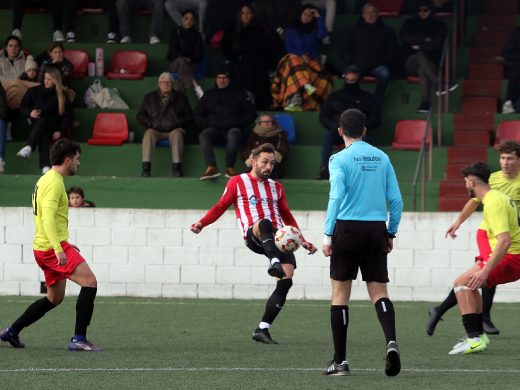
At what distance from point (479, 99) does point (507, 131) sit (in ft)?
4.42

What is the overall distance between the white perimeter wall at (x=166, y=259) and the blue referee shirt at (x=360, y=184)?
6.28m

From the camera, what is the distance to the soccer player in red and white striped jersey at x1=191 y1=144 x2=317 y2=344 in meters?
10.8

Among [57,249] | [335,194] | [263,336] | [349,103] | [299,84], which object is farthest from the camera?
[299,84]

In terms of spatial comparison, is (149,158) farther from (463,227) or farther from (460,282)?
(460,282)

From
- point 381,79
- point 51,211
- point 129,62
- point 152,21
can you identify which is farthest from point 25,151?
point 51,211

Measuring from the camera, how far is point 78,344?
389 inches

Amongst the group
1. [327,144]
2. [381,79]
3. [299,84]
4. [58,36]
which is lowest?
[327,144]

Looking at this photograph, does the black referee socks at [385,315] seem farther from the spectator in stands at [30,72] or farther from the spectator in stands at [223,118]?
the spectator in stands at [30,72]

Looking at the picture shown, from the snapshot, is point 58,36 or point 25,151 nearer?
point 25,151

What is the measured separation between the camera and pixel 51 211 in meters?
9.60

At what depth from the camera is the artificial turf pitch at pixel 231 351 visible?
8.20 meters

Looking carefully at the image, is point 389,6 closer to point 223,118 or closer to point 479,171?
point 223,118

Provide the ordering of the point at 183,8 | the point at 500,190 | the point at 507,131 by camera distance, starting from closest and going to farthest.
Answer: the point at 500,190 → the point at 507,131 → the point at 183,8

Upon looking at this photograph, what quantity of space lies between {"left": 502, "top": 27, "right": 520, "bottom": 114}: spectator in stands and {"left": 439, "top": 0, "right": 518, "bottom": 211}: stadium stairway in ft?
0.85
